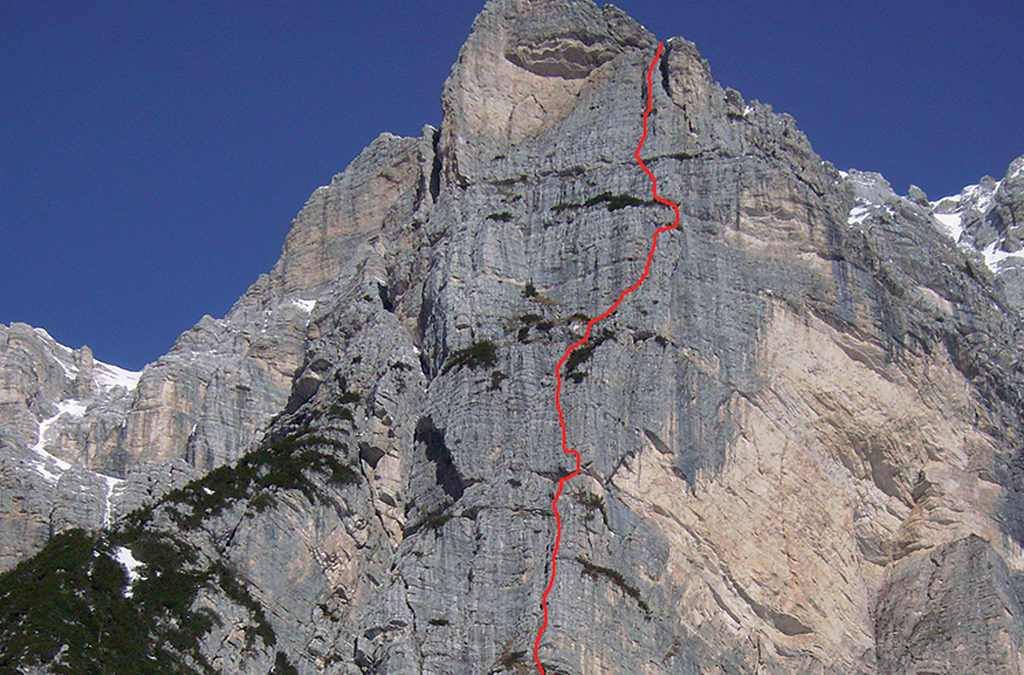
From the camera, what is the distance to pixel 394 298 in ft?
304

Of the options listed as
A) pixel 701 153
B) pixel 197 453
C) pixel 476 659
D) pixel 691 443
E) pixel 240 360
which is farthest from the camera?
pixel 240 360

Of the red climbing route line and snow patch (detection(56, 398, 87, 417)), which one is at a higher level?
snow patch (detection(56, 398, 87, 417))

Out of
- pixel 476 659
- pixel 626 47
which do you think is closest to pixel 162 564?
pixel 476 659

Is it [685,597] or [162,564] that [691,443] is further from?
[162,564]

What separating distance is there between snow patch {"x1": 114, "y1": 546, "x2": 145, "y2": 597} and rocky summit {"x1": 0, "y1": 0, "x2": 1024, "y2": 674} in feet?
1.06

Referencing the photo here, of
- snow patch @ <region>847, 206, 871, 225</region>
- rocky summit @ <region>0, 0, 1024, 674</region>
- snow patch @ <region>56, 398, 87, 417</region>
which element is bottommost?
rocky summit @ <region>0, 0, 1024, 674</region>

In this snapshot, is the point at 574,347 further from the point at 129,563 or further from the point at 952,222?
the point at 952,222

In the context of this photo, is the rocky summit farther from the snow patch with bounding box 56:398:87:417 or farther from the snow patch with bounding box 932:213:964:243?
the snow patch with bounding box 932:213:964:243

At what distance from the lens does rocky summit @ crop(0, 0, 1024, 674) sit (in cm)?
7100

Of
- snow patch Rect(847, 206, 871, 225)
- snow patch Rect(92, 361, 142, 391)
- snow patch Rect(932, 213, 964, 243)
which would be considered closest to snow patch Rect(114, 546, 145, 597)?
snow patch Rect(92, 361, 142, 391)

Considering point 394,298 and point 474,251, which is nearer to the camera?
point 474,251

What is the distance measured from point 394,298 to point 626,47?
2128 cm

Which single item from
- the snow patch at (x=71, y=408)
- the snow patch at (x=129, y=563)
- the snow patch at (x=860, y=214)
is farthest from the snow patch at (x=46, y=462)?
the snow patch at (x=860, y=214)

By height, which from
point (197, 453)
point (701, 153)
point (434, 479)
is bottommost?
point (434, 479)
